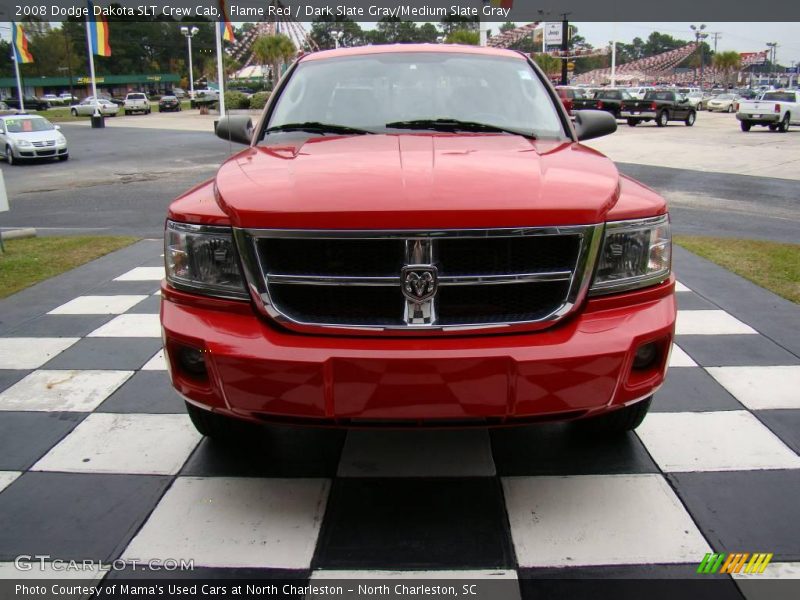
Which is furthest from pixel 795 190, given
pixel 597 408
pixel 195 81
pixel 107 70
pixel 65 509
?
pixel 107 70

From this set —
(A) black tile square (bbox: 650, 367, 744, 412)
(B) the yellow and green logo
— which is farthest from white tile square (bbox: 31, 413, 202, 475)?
(A) black tile square (bbox: 650, 367, 744, 412)

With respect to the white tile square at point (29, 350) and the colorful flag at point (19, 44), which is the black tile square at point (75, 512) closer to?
the white tile square at point (29, 350)

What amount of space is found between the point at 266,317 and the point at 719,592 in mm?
A: 1662

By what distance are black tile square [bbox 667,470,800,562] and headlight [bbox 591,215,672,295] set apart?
33.5 inches

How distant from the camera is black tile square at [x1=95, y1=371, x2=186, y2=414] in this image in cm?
354

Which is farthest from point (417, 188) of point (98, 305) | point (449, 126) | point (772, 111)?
point (772, 111)

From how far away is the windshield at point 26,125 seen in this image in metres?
20.0

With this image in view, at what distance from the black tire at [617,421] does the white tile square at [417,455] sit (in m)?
0.45

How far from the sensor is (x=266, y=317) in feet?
7.79

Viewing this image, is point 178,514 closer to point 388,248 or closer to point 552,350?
point 388,248

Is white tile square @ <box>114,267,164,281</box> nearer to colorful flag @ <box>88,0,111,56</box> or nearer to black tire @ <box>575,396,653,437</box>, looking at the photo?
black tire @ <box>575,396,653,437</box>

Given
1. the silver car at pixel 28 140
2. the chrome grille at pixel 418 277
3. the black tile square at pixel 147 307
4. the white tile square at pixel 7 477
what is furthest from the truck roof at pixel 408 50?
the silver car at pixel 28 140

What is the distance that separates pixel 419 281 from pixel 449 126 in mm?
1301

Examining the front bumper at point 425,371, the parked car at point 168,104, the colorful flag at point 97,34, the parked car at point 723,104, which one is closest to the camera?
the front bumper at point 425,371
